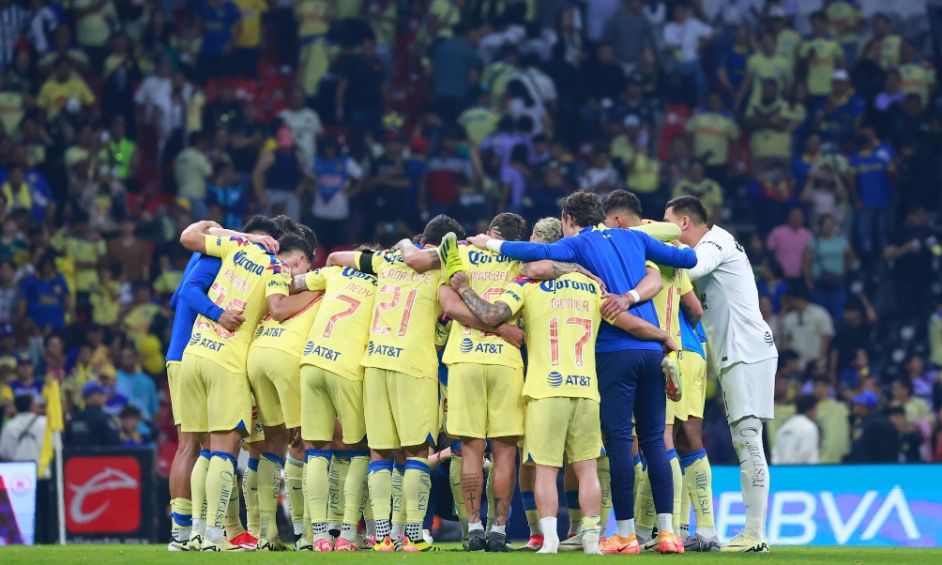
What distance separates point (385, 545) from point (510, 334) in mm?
1919

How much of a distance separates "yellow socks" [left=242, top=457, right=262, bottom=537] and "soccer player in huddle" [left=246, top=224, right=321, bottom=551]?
0.28 ft

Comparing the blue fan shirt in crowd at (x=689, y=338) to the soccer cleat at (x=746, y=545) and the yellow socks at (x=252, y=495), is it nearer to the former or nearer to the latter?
the soccer cleat at (x=746, y=545)

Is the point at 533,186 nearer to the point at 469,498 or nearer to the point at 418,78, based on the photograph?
the point at 418,78

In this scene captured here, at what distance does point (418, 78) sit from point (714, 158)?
5.20m

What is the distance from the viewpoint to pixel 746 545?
→ 13.0m

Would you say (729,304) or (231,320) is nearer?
(231,320)

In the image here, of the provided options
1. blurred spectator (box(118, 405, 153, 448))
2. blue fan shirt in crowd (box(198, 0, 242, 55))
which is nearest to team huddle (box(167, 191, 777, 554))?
blurred spectator (box(118, 405, 153, 448))

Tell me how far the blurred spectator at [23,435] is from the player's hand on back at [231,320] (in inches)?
294

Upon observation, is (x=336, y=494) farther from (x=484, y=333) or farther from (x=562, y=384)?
(x=562, y=384)

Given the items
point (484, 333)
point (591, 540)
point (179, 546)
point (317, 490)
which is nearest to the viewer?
point (591, 540)

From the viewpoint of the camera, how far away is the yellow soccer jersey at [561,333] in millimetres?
12039

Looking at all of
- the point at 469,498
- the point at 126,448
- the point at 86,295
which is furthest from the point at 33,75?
the point at 469,498

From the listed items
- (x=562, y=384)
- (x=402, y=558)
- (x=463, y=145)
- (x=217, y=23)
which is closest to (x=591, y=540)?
(x=562, y=384)

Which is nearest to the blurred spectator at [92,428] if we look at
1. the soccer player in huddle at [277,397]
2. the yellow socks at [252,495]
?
the yellow socks at [252,495]
